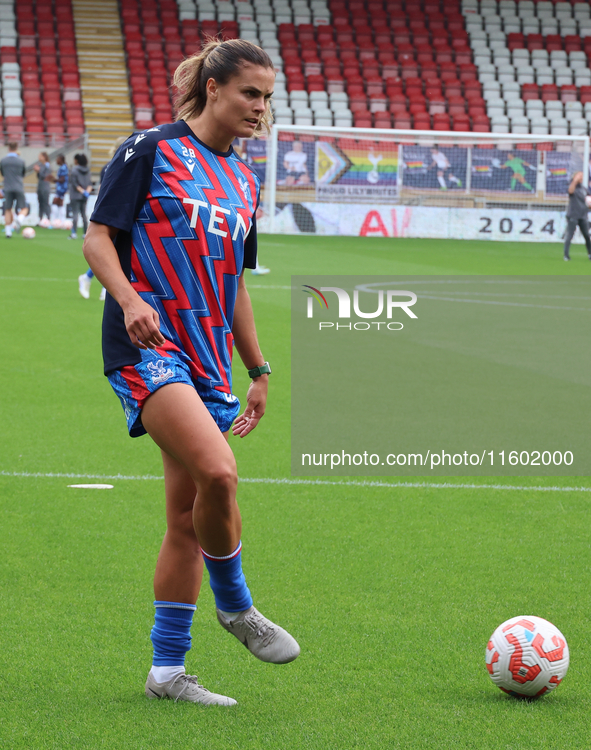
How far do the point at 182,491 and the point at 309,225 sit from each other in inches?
928

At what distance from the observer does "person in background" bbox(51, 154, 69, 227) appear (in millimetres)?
26286

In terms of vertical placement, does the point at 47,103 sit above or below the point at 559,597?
above

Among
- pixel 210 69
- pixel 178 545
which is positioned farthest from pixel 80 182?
pixel 178 545

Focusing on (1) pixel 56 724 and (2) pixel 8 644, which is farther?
(2) pixel 8 644

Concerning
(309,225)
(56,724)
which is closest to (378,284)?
(309,225)

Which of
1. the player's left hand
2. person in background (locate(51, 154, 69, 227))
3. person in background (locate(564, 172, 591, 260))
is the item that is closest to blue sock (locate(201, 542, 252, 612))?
the player's left hand

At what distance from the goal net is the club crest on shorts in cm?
2344

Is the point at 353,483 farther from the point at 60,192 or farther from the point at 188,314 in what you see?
the point at 60,192

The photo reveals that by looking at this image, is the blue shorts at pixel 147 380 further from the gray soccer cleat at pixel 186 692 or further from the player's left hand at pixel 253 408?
the gray soccer cleat at pixel 186 692

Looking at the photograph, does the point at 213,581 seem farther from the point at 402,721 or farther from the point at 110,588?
the point at 110,588

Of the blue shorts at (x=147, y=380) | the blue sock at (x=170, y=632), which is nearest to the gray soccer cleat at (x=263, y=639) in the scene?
the blue sock at (x=170, y=632)

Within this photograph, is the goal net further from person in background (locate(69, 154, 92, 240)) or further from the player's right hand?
the player's right hand

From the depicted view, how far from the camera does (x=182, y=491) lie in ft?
8.93

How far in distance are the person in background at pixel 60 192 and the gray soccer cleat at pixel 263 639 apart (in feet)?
79.4
